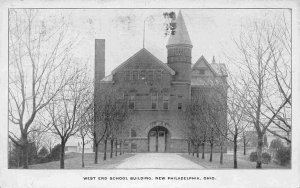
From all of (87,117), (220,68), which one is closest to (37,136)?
(87,117)

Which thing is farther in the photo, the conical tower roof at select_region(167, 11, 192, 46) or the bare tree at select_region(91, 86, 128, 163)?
the bare tree at select_region(91, 86, 128, 163)

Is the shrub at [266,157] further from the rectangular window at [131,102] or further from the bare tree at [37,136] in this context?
the bare tree at [37,136]

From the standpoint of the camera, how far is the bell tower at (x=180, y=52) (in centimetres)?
1640

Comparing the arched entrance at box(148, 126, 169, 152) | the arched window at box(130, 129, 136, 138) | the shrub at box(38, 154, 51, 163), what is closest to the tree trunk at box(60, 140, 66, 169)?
the shrub at box(38, 154, 51, 163)

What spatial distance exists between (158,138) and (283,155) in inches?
387

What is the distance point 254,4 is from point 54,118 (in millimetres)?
6895

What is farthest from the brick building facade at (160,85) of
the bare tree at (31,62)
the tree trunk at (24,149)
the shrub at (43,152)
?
the tree trunk at (24,149)

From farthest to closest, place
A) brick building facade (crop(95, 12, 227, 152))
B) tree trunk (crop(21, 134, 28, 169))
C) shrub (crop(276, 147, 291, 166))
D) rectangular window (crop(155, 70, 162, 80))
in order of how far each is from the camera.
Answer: rectangular window (crop(155, 70, 162, 80)) < brick building facade (crop(95, 12, 227, 152)) < tree trunk (crop(21, 134, 28, 169)) < shrub (crop(276, 147, 291, 166))

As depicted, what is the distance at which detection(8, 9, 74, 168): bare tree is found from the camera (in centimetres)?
1554

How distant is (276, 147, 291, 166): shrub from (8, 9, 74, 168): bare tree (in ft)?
22.7

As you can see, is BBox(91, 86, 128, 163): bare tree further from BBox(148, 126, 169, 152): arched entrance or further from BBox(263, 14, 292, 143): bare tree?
BBox(263, 14, 292, 143): bare tree

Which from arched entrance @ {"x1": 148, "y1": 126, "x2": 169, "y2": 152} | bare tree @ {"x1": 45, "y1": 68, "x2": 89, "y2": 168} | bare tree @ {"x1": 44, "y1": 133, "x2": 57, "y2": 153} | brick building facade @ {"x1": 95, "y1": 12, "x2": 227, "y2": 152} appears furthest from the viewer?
arched entrance @ {"x1": 148, "y1": 126, "x2": 169, "y2": 152}
